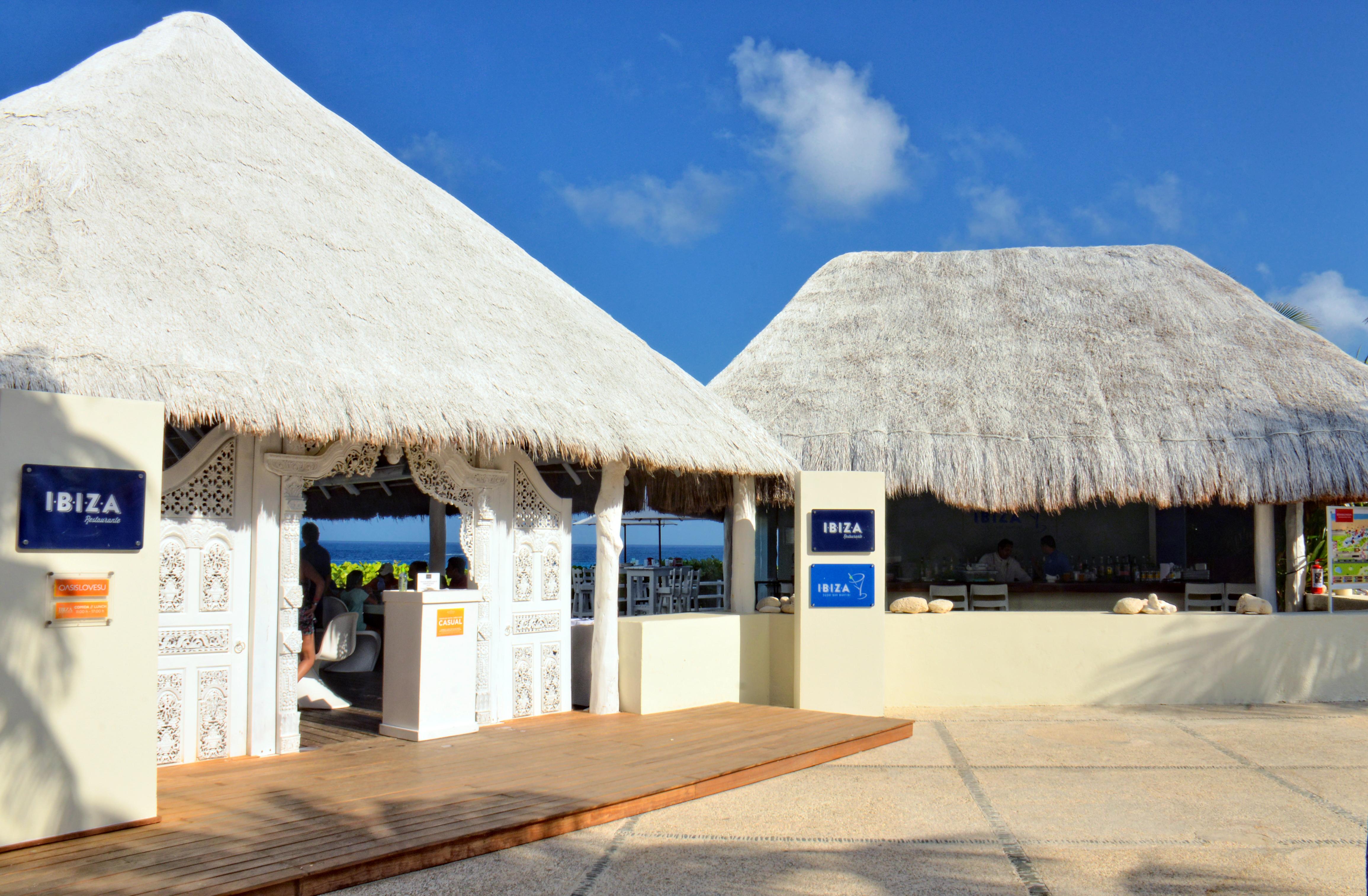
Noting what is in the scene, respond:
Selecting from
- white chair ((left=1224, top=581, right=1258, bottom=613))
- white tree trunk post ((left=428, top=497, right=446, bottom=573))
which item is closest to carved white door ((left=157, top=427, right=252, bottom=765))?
white tree trunk post ((left=428, top=497, right=446, bottom=573))

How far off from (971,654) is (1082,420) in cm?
286

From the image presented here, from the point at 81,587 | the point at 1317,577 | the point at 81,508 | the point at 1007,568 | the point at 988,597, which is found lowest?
the point at 988,597

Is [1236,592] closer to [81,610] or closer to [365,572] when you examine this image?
[365,572]

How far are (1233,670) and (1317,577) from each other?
14.3 feet

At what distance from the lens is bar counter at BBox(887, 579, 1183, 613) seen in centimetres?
1238

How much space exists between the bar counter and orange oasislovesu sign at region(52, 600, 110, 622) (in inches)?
364

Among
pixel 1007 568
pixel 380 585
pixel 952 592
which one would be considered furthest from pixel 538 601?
pixel 1007 568

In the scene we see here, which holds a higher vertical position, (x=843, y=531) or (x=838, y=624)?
(x=843, y=531)

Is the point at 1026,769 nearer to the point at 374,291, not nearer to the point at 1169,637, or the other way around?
the point at 1169,637

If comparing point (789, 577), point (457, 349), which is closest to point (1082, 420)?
point (789, 577)

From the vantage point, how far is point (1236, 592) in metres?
11.9

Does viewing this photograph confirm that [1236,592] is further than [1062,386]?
Yes

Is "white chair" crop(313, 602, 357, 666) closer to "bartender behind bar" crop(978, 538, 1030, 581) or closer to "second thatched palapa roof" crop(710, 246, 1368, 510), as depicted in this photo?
"second thatched palapa roof" crop(710, 246, 1368, 510)

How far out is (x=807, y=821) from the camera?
5645 mm
